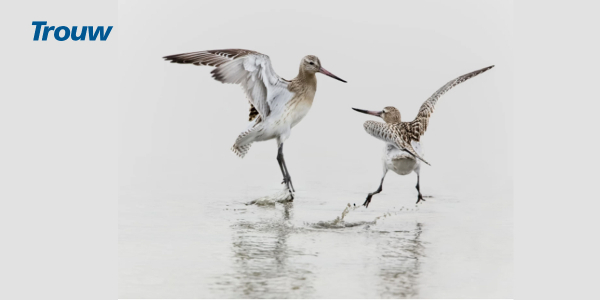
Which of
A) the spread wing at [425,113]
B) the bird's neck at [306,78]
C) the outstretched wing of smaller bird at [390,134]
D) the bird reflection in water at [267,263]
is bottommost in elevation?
the bird reflection in water at [267,263]

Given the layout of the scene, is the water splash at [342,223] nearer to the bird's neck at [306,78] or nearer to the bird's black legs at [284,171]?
the bird's black legs at [284,171]

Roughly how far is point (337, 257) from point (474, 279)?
51.9 inches

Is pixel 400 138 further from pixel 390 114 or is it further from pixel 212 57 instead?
pixel 212 57

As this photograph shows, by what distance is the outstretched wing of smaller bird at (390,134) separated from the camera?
1012cm

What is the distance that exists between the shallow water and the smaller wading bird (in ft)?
1.77

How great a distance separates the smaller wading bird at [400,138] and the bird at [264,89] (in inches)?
45.8

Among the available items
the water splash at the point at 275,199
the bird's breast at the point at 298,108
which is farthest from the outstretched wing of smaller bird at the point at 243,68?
the water splash at the point at 275,199

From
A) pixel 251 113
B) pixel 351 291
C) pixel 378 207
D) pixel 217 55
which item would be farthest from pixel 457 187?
pixel 351 291

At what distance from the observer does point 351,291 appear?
7.36 meters

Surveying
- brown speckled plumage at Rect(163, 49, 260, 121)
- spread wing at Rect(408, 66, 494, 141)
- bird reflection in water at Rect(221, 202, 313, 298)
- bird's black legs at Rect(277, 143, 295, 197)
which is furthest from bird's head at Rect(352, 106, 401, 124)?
bird reflection in water at Rect(221, 202, 313, 298)

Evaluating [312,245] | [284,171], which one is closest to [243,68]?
[284,171]

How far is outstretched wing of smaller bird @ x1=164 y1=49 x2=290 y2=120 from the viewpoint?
10445 mm

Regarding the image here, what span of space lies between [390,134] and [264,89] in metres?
1.84

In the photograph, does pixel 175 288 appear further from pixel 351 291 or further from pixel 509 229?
pixel 509 229
